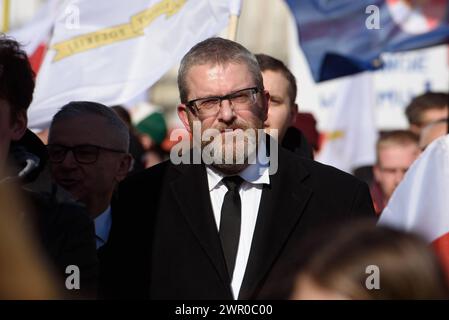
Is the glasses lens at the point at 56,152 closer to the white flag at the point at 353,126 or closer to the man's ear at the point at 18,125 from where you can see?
the man's ear at the point at 18,125

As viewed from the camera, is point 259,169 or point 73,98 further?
point 73,98

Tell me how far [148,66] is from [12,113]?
274cm

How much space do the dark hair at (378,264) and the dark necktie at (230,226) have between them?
1.67 metres

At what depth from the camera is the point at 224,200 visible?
3.68 metres

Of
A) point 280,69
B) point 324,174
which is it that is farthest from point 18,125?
point 280,69

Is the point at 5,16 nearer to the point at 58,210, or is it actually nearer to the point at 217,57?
the point at 217,57

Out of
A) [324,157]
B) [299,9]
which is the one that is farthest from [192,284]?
[324,157]

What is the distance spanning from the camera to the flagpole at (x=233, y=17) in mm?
5270

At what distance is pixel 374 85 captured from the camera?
10.6 meters

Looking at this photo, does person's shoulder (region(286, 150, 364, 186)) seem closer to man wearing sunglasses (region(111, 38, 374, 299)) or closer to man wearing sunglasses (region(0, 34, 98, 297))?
man wearing sunglasses (region(111, 38, 374, 299))

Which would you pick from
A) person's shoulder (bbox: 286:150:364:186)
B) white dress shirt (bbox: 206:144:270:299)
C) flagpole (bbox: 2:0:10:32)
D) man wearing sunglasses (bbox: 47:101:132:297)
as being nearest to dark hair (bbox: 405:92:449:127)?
flagpole (bbox: 2:0:10:32)

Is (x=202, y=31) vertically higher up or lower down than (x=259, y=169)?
higher up

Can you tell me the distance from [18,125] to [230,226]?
3.11 ft

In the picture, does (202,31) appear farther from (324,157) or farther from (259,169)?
(324,157)
